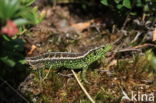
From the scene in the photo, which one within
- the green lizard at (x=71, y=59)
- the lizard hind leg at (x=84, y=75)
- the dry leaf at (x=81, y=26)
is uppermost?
the dry leaf at (x=81, y=26)

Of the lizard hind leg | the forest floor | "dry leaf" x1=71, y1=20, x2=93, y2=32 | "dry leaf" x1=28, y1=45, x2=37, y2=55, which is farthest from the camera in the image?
"dry leaf" x1=71, y1=20, x2=93, y2=32

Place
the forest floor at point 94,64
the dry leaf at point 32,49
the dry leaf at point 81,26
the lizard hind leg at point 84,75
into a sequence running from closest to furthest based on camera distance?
the forest floor at point 94,64
the lizard hind leg at point 84,75
the dry leaf at point 32,49
the dry leaf at point 81,26

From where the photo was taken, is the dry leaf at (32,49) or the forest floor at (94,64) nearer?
the forest floor at (94,64)

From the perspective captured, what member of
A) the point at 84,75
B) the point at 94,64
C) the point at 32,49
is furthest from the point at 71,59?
the point at 32,49

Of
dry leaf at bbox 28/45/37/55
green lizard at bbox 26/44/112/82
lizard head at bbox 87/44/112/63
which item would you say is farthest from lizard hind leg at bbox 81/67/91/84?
dry leaf at bbox 28/45/37/55

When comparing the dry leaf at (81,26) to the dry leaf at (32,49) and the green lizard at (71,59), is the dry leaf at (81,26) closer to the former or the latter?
the dry leaf at (32,49)

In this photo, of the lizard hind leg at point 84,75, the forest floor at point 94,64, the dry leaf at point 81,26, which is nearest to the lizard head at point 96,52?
the lizard hind leg at point 84,75

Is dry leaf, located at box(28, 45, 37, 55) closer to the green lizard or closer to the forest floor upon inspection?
the forest floor

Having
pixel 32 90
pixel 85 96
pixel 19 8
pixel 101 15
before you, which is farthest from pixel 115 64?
pixel 19 8

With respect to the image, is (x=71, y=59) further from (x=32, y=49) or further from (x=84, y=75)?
(x=32, y=49)
